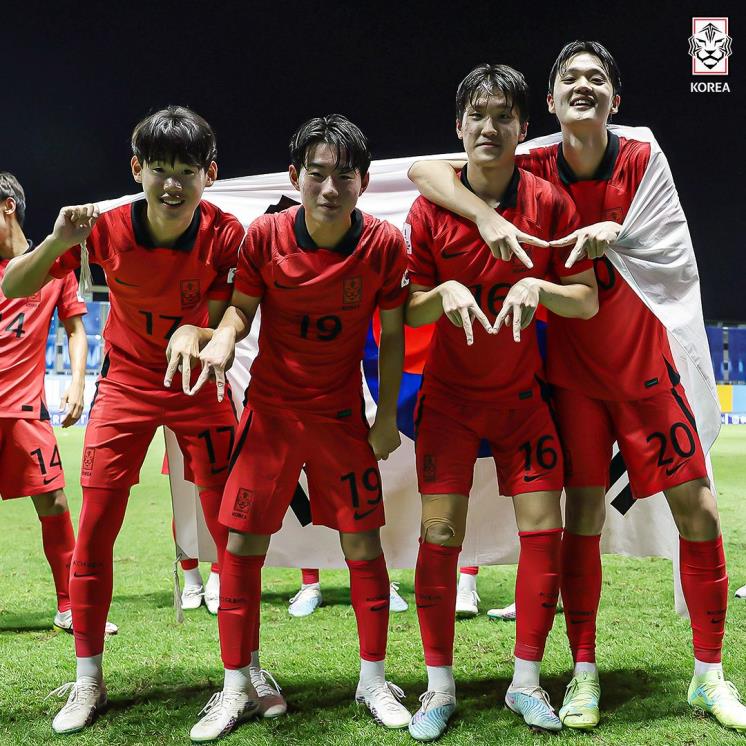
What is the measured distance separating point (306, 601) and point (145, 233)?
2.16m

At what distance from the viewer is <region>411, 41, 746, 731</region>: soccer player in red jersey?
8.14 ft

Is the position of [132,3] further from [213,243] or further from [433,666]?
[433,666]

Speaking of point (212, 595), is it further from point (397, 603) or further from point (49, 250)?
point (49, 250)

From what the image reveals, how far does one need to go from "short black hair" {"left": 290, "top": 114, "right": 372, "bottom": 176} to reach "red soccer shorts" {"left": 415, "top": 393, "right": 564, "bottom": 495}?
821mm

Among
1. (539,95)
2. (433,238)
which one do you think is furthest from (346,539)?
(539,95)

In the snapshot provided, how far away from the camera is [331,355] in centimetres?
251

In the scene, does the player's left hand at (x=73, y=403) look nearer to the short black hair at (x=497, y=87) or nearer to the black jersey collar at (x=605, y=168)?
the short black hair at (x=497, y=87)

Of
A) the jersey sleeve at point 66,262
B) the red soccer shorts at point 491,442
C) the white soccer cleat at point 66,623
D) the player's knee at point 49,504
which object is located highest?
the jersey sleeve at point 66,262

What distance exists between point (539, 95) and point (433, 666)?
16.1 meters

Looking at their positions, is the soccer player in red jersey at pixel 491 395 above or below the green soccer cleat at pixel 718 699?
above

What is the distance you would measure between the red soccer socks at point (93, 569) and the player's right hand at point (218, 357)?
629 millimetres

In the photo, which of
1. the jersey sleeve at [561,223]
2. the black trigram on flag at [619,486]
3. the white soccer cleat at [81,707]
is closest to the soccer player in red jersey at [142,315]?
the white soccer cleat at [81,707]

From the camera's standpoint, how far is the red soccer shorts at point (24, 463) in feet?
11.6

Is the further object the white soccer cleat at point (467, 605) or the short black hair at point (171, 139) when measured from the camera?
the white soccer cleat at point (467, 605)
